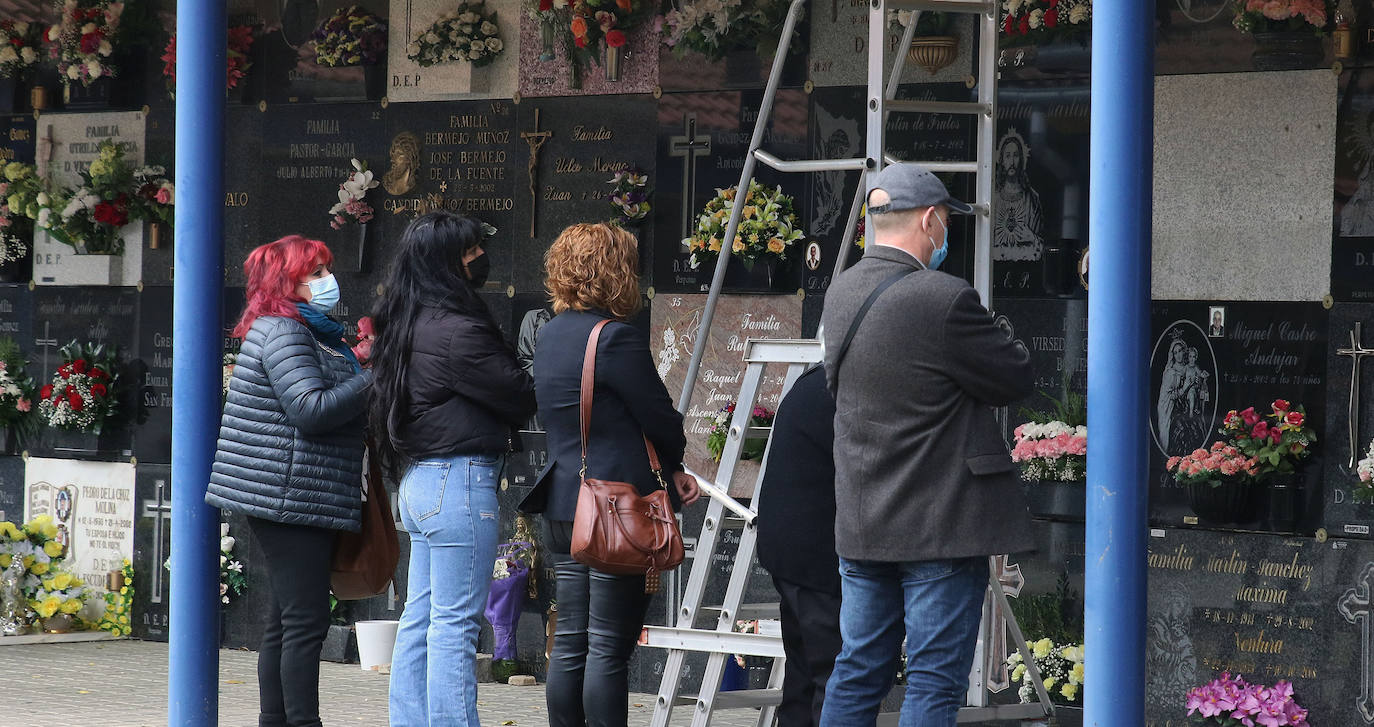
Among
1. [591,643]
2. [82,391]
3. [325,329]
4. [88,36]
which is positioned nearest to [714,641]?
[591,643]

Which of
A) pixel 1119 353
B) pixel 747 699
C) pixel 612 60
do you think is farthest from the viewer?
pixel 612 60

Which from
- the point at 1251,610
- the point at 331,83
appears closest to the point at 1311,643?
the point at 1251,610

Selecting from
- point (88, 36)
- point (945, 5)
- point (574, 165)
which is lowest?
point (574, 165)

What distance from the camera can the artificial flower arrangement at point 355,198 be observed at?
8953mm

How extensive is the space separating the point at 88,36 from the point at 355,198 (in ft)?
5.86

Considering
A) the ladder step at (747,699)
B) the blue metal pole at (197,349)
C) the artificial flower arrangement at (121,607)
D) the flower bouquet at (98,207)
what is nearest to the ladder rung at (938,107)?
the ladder step at (747,699)

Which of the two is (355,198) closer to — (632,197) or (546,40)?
(546,40)

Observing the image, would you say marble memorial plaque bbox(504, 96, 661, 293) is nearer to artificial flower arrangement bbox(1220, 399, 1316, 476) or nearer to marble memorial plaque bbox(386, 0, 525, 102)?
marble memorial plaque bbox(386, 0, 525, 102)

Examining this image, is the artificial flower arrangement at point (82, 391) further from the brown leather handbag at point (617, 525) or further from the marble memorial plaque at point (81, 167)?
the brown leather handbag at point (617, 525)

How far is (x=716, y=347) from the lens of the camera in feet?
26.3

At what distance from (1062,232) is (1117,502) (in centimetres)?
319

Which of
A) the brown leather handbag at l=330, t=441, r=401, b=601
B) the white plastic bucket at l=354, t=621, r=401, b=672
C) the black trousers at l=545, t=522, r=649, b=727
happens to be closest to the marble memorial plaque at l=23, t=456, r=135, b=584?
the white plastic bucket at l=354, t=621, r=401, b=672

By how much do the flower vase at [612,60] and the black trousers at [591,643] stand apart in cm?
343

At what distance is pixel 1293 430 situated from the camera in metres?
6.50
